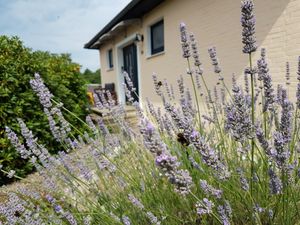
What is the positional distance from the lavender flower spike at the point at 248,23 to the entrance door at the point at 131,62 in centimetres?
937

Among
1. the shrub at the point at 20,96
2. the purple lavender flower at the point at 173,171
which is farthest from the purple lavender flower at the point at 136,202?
the shrub at the point at 20,96

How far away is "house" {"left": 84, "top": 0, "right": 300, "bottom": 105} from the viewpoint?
4.14 meters

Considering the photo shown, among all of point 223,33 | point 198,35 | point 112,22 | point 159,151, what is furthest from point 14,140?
point 112,22

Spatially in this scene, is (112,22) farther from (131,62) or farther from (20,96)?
(20,96)

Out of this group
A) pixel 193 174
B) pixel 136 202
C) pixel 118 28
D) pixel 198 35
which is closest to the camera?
pixel 136 202

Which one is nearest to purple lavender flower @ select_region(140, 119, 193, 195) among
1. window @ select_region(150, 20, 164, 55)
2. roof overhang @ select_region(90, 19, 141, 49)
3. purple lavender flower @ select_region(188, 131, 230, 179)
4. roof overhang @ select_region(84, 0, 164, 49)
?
purple lavender flower @ select_region(188, 131, 230, 179)

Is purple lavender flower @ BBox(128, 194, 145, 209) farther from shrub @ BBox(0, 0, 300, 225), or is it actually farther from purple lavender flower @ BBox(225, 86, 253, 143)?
purple lavender flower @ BBox(225, 86, 253, 143)

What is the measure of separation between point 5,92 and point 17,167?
3.98 ft

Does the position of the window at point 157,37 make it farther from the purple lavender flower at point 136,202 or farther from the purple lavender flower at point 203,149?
the purple lavender flower at point 203,149

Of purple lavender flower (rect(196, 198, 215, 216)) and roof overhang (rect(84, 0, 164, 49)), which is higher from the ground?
roof overhang (rect(84, 0, 164, 49))

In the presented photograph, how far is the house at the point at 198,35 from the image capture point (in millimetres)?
4145

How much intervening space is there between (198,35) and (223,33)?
92cm

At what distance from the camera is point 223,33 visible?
17.7 ft

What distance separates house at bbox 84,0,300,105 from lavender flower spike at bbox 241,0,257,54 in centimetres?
321
